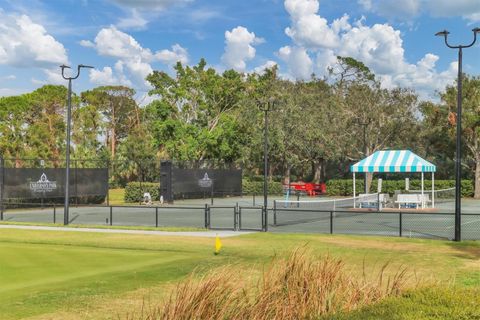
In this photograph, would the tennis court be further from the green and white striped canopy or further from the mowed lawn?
→ the green and white striped canopy

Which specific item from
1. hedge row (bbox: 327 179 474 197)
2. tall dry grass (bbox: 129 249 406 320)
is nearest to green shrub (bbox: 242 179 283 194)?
hedge row (bbox: 327 179 474 197)

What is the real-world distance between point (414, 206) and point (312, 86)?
36.4 m

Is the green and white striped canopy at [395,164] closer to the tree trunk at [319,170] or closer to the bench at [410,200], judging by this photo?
the bench at [410,200]

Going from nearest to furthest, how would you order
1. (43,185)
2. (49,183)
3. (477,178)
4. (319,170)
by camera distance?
(43,185), (49,183), (477,178), (319,170)

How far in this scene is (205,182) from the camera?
5016 cm

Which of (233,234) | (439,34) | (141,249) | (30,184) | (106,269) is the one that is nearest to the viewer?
(106,269)

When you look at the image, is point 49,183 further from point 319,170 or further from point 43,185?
point 319,170

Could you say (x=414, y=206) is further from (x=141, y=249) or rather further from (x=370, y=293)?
(x=370, y=293)

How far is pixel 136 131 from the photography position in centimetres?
7850

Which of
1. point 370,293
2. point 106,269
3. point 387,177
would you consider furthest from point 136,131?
point 370,293

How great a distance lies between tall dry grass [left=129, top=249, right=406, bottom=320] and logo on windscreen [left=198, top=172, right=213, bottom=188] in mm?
41518

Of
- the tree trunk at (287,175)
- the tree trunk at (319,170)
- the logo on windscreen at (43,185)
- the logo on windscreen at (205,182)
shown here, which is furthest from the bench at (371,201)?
the tree trunk at (319,170)

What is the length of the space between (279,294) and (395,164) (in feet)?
105

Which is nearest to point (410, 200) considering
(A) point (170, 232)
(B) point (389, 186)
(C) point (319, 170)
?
(A) point (170, 232)
